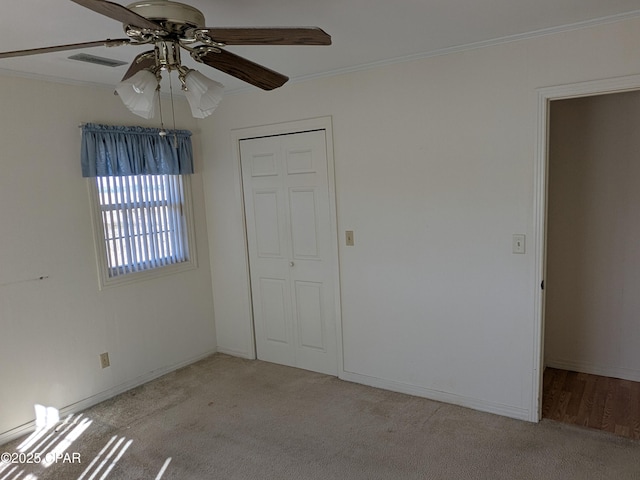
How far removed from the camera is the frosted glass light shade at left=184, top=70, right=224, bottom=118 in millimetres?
1720

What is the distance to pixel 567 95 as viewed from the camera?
2.61 meters

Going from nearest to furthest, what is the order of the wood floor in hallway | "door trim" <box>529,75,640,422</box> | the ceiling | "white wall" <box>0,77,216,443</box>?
the ceiling
"door trim" <box>529,75,640,422</box>
the wood floor in hallway
"white wall" <box>0,77,216,443</box>

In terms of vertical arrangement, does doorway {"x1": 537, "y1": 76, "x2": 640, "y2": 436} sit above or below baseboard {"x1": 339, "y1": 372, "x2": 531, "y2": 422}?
above

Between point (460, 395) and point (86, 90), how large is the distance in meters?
3.39

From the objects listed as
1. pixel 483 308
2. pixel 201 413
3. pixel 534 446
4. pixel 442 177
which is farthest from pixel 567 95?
pixel 201 413

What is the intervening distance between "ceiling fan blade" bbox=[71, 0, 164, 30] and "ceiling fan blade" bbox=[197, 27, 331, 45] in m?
0.19

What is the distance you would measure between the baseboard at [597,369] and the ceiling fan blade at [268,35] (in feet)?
11.0

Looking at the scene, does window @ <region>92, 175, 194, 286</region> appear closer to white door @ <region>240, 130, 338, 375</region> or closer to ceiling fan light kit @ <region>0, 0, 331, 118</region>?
white door @ <region>240, 130, 338, 375</region>

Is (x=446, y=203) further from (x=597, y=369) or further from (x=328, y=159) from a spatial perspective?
(x=597, y=369)

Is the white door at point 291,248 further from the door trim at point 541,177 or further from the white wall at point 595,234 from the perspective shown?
the white wall at point 595,234

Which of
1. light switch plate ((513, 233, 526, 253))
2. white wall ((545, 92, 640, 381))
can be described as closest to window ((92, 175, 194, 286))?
light switch plate ((513, 233, 526, 253))

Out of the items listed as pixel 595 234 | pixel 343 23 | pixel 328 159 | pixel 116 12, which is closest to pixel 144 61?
pixel 116 12

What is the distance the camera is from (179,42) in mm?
1625

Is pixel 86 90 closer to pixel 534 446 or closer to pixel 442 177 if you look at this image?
pixel 442 177
